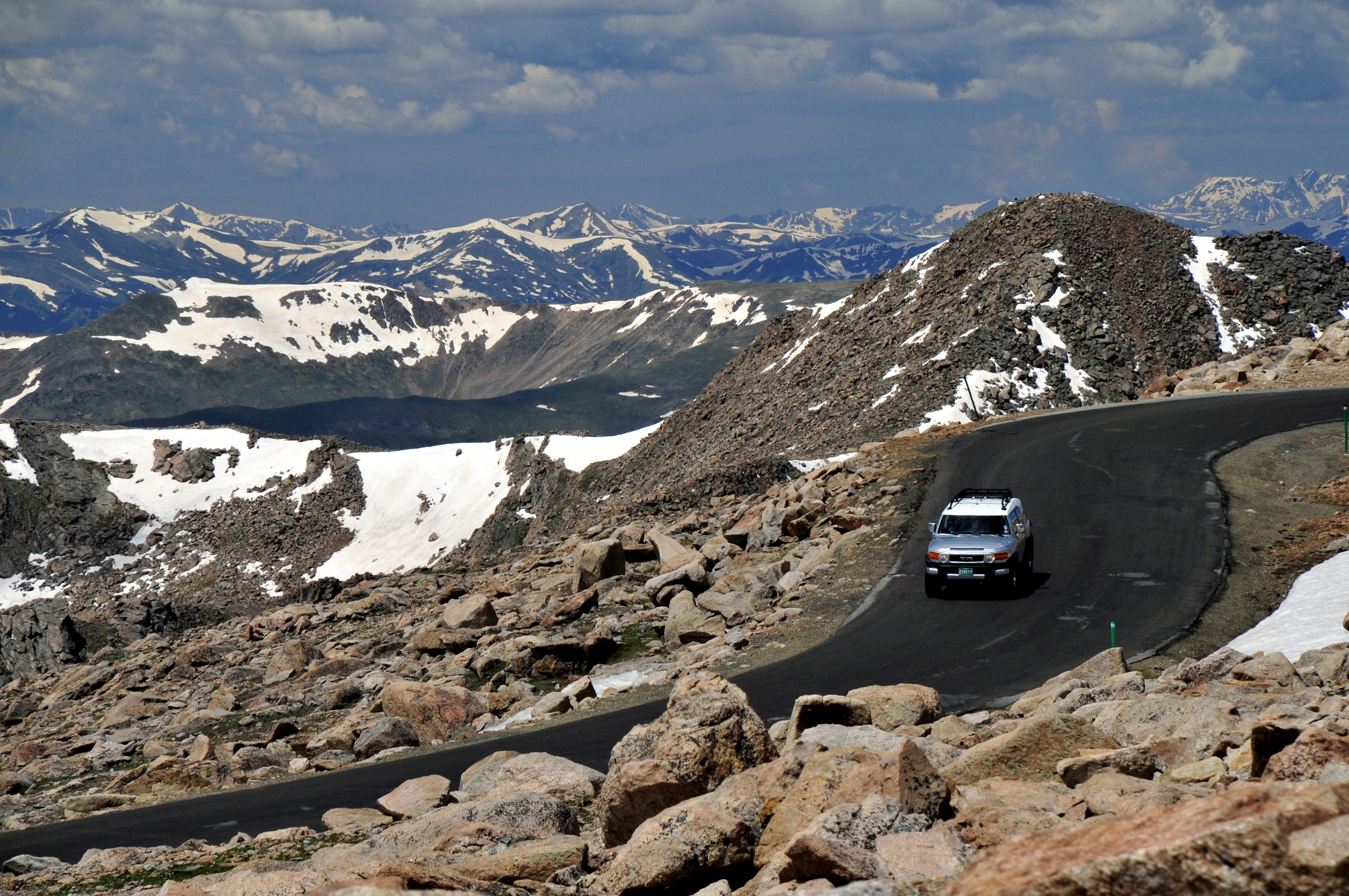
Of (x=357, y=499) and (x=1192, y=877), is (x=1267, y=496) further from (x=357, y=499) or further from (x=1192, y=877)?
(x=357, y=499)

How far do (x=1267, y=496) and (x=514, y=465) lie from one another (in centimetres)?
6676

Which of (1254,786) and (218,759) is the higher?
(1254,786)

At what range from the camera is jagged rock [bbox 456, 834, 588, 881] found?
8492 millimetres

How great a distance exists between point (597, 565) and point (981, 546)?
1188 cm

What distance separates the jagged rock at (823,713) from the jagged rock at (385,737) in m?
11.1

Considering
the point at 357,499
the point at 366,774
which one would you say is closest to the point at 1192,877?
the point at 366,774

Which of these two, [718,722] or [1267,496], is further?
[1267,496]

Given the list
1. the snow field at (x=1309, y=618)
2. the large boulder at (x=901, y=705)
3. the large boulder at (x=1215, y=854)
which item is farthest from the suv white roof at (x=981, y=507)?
the large boulder at (x=1215, y=854)

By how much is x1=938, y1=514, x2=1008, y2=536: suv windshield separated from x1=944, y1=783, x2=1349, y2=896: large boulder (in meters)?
20.5

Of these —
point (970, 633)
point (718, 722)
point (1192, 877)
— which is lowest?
point (970, 633)

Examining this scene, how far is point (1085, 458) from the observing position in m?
36.9

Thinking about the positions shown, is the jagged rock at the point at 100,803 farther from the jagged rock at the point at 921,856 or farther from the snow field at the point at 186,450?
the snow field at the point at 186,450

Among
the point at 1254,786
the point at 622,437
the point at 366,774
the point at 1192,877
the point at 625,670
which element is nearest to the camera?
the point at 1192,877

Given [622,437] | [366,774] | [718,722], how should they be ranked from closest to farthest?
[718,722] < [366,774] < [622,437]
